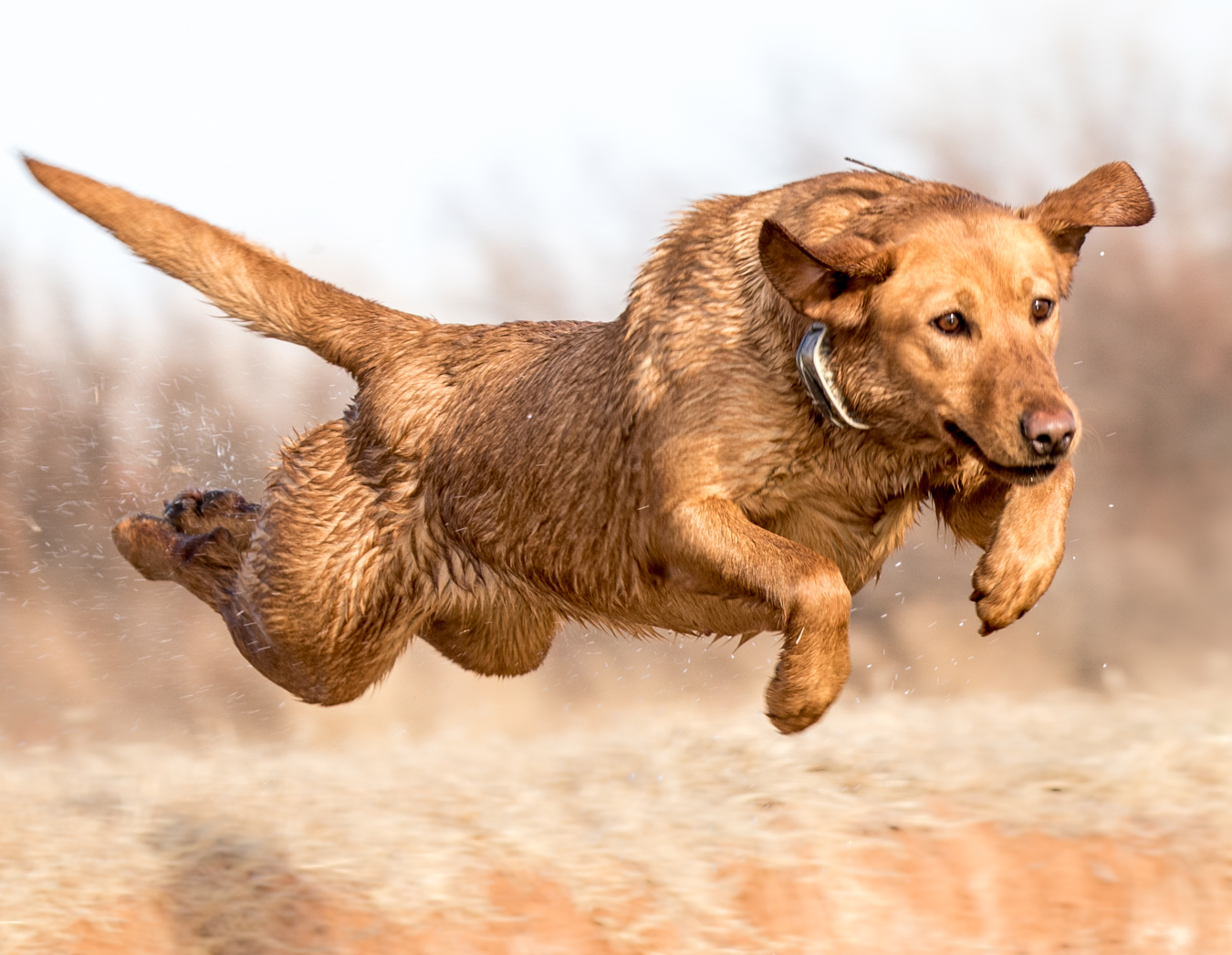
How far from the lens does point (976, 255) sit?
317 cm

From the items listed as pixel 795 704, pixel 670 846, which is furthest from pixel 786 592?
pixel 670 846

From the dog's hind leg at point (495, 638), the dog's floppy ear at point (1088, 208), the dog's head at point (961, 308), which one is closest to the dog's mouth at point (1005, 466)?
the dog's head at point (961, 308)

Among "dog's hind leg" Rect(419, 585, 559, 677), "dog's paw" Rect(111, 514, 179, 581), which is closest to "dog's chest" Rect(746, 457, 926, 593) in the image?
"dog's hind leg" Rect(419, 585, 559, 677)

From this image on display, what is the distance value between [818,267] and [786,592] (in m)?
0.78

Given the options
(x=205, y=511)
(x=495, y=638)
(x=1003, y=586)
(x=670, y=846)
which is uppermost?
(x=1003, y=586)

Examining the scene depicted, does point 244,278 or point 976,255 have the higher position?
point 976,255

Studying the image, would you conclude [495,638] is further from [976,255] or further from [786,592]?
[976,255]

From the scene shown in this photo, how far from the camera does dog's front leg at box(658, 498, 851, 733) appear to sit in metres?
3.20

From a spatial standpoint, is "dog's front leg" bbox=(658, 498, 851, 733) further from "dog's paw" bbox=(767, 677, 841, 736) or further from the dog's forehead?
the dog's forehead

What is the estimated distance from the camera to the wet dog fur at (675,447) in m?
3.15

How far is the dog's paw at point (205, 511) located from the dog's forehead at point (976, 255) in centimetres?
274

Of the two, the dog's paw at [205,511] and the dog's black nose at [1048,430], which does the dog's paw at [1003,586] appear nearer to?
the dog's black nose at [1048,430]

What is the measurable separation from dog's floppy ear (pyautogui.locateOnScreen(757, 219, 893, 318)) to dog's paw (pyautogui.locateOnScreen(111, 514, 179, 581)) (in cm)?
275

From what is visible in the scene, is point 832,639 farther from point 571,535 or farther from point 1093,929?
point 1093,929
